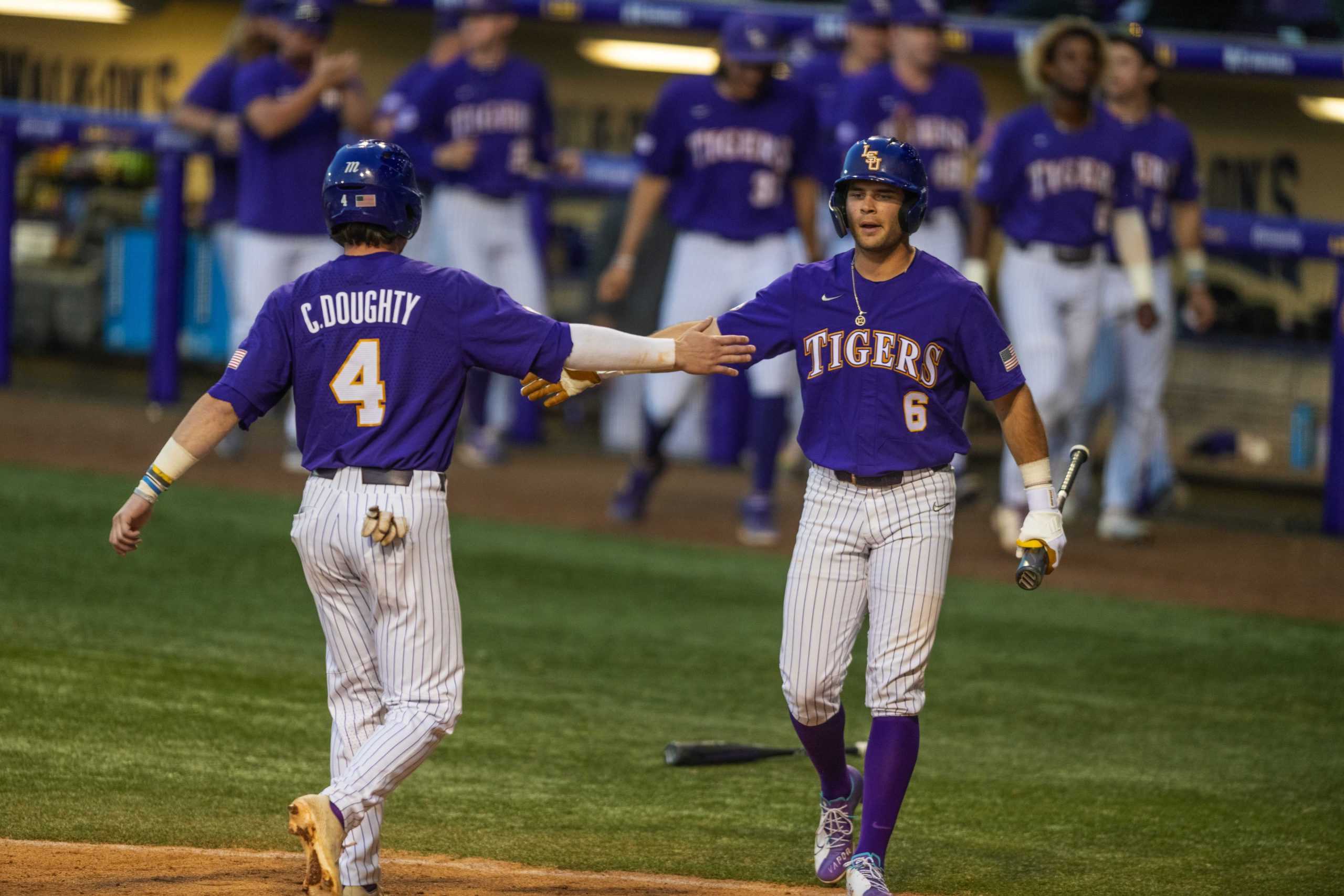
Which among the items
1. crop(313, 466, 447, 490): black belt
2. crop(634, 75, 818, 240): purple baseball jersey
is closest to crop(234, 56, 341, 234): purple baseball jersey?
crop(634, 75, 818, 240): purple baseball jersey

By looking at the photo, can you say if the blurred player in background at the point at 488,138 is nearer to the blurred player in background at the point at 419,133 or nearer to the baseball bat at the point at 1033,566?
the blurred player in background at the point at 419,133

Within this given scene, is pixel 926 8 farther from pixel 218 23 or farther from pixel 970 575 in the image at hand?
pixel 218 23

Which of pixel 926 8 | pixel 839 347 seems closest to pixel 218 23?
pixel 926 8

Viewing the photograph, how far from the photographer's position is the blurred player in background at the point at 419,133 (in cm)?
1027

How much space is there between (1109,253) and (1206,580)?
1620 mm

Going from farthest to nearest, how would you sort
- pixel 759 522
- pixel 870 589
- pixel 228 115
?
1. pixel 228 115
2. pixel 759 522
3. pixel 870 589

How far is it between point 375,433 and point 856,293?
119 cm

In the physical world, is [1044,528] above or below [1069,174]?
below

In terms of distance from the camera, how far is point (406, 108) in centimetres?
1028

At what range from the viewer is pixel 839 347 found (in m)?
4.55

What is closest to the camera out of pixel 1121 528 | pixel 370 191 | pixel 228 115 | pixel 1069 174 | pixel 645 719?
pixel 370 191

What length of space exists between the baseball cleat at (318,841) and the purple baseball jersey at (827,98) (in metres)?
5.73

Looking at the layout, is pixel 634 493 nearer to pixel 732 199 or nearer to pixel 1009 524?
pixel 732 199

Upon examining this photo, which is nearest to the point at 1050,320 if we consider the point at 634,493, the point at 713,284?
the point at 713,284
